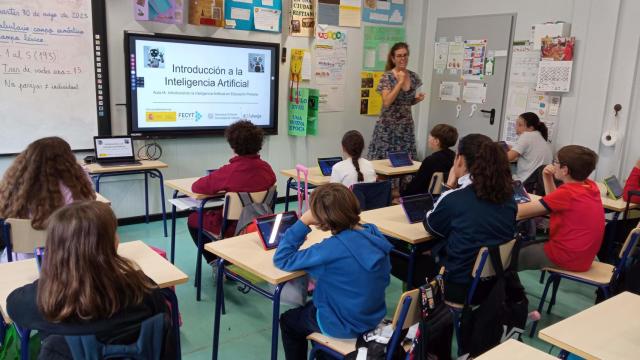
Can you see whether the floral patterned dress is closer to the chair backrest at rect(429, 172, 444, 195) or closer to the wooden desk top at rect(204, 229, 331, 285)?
the chair backrest at rect(429, 172, 444, 195)

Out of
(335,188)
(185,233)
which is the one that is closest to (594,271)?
Answer: (335,188)

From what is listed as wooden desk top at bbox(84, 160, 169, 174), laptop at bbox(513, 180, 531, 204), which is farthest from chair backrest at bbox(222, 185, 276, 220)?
laptop at bbox(513, 180, 531, 204)

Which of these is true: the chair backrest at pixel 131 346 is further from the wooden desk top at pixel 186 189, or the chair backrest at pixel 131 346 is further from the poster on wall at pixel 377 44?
the poster on wall at pixel 377 44

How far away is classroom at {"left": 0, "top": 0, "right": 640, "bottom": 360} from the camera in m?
1.78

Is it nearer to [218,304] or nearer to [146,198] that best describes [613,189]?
[218,304]

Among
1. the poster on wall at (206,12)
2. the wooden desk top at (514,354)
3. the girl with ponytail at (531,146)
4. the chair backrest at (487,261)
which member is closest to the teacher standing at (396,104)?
the girl with ponytail at (531,146)

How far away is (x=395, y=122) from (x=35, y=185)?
3.71 m

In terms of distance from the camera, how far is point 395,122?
17.8 ft

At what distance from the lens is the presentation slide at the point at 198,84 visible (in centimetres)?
459

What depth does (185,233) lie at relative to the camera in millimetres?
4730

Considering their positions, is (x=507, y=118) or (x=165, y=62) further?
(x=507, y=118)

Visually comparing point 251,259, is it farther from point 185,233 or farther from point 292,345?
point 185,233

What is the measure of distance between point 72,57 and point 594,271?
13.3 ft

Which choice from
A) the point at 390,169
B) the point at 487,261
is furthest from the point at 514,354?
the point at 390,169
